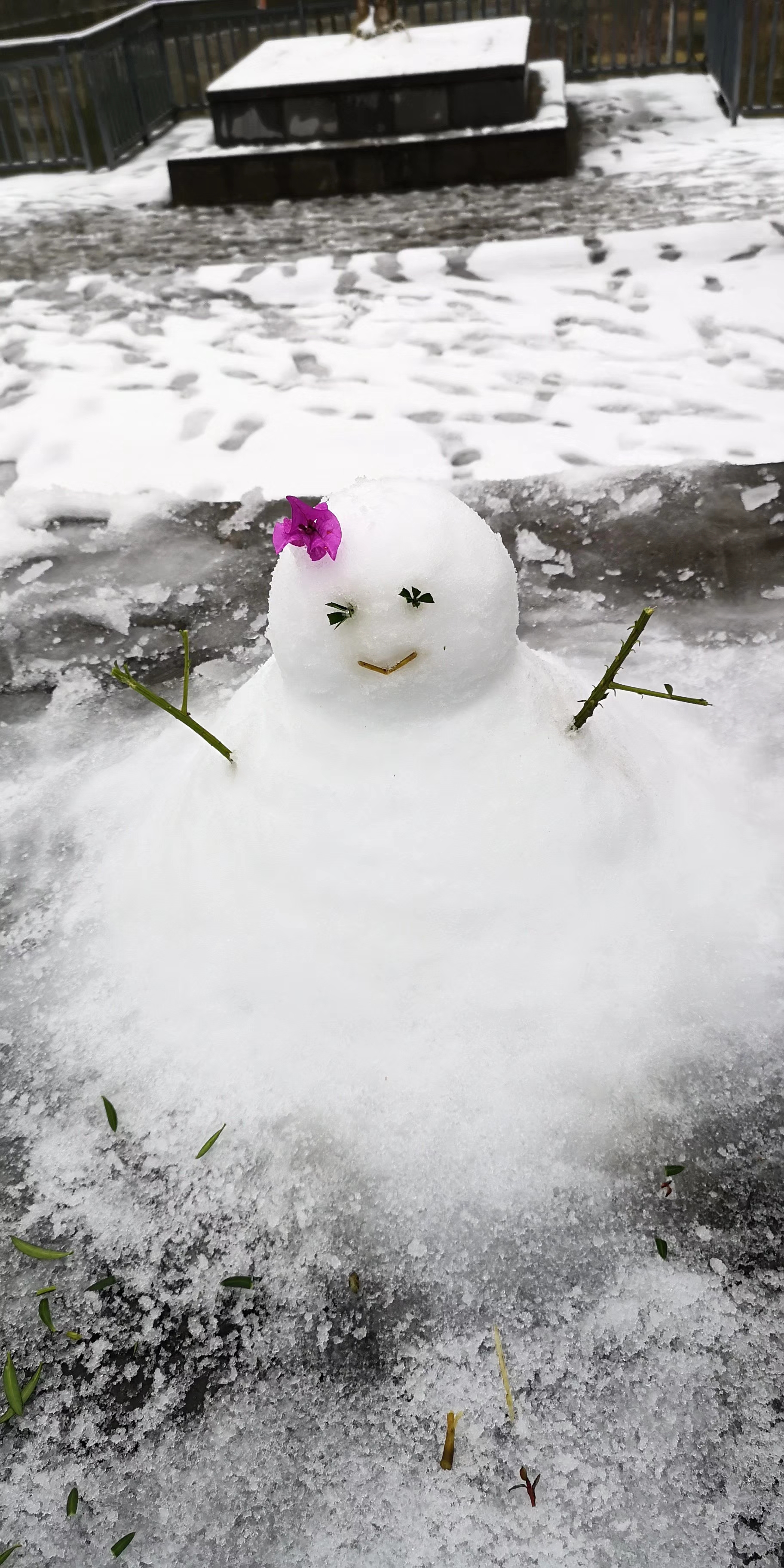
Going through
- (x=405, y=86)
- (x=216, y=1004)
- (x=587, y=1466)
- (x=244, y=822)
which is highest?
(x=405, y=86)

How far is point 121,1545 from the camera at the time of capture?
1.21m

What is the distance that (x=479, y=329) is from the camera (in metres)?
4.59

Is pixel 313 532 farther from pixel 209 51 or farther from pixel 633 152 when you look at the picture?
pixel 209 51

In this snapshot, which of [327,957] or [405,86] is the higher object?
[405,86]

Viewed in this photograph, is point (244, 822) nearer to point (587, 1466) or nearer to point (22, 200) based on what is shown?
point (587, 1466)

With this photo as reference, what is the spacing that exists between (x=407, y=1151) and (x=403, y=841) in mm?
477

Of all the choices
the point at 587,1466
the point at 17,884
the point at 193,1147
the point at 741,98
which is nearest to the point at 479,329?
the point at 17,884

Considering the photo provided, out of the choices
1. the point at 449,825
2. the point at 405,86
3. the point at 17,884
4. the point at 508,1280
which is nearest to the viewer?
the point at 508,1280

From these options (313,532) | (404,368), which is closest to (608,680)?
(313,532)

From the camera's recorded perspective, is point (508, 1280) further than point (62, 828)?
No

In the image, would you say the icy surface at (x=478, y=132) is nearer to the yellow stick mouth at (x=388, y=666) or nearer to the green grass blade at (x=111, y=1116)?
the yellow stick mouth at (x=388, y=666)

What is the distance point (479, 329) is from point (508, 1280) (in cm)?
421

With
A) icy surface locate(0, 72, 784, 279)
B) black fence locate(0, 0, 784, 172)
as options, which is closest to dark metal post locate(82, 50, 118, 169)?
black fence locate(0, 0, 784, 172)

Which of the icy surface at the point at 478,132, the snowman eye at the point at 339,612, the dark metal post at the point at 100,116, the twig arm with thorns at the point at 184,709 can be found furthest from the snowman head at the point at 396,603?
the dark metal post at the point at 100,116
